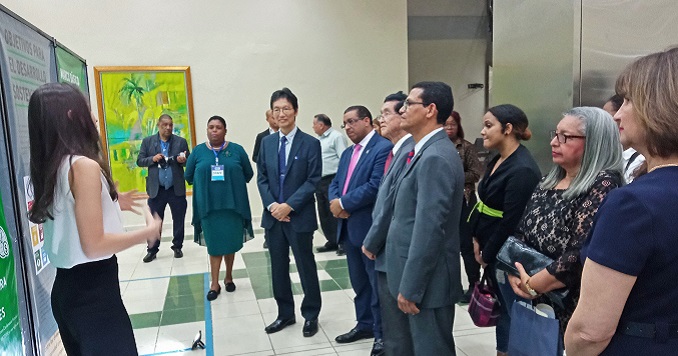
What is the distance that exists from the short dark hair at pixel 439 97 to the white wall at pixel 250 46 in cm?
556

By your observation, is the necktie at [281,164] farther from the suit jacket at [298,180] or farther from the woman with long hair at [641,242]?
the woman with long hair at [641,242]

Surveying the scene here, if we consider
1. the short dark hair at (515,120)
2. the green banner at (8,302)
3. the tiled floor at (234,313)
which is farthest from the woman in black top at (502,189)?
the green banner at (8,302)

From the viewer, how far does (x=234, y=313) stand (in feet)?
12.2

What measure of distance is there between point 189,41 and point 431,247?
6.38 meters

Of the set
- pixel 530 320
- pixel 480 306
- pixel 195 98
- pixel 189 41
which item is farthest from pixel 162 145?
pixel 530 320

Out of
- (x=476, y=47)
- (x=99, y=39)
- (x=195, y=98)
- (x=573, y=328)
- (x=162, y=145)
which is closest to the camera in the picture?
(x=573, y=328)

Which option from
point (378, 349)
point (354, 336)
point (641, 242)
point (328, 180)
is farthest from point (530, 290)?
point (328, 180)

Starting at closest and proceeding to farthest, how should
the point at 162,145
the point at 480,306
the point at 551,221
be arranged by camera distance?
1. the point at 551,221
2. the point at 480,306
3. the point at 162,145

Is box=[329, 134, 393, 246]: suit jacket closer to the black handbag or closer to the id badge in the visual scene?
the black handbag

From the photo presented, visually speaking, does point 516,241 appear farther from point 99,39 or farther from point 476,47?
point 476,47

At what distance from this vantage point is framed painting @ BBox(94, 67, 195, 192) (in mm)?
6840

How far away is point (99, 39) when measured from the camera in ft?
22.1

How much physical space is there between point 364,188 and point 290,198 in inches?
22.6

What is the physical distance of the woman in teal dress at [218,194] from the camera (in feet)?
12.9
